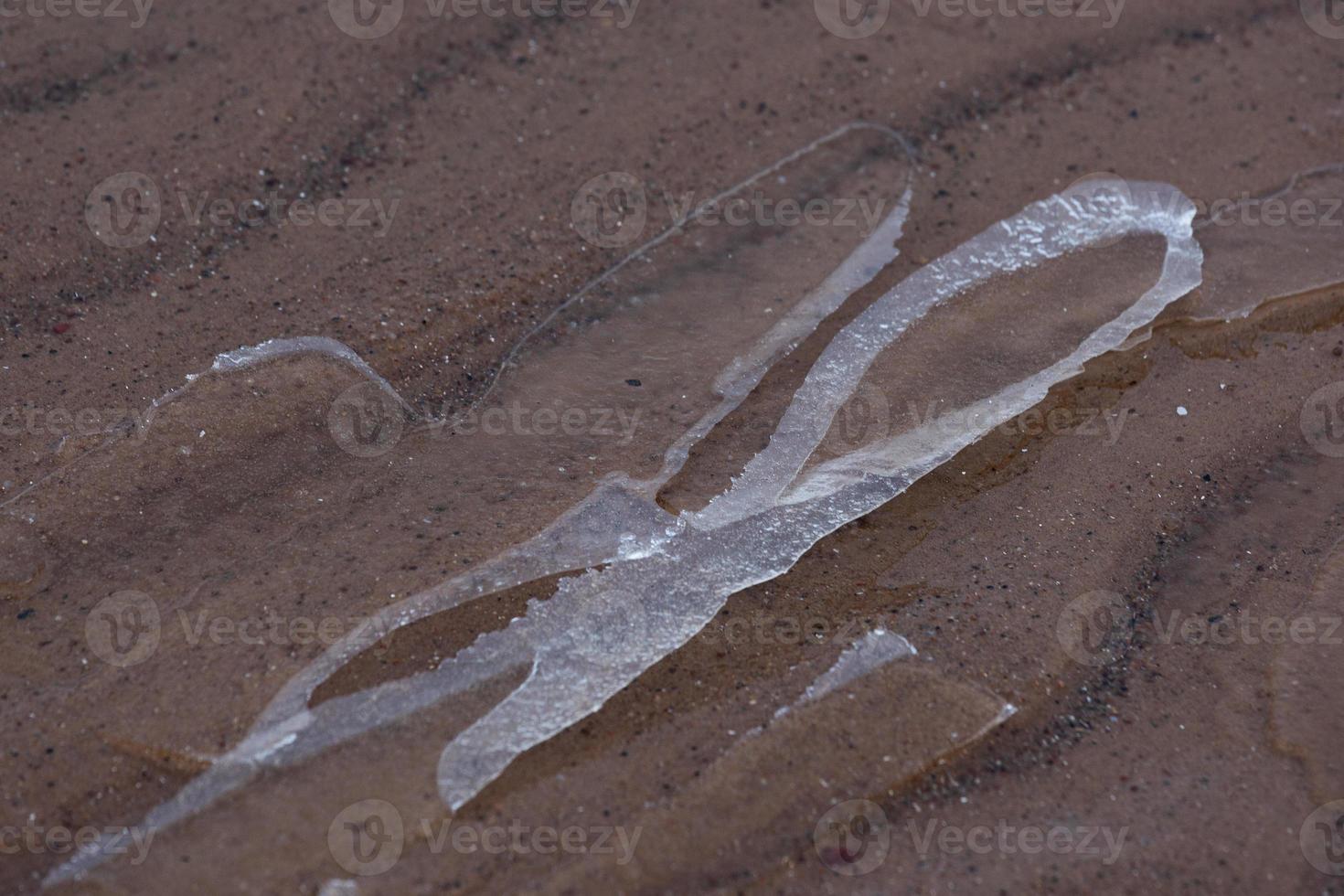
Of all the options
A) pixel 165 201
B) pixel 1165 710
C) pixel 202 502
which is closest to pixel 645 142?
pixel 165 201

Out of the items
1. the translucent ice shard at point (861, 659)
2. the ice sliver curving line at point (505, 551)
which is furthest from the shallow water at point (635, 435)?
the translucent ice shard at point (861, 659)

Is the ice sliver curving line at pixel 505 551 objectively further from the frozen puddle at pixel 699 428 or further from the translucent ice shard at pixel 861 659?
the translucent ice shard at pixel 861 659

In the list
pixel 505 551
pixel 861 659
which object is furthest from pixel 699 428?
pixel 861 659

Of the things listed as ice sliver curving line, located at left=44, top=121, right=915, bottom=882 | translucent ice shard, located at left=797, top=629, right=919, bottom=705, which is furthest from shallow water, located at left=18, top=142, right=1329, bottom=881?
translucent ice shard, located at left=797, top=629, right=919, bottom=705

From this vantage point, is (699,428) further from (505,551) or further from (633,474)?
(505,551)

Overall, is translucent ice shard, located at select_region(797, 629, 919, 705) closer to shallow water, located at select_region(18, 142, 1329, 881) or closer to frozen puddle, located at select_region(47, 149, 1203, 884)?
frozen puddle, located at select_region(47, 149, 1203, 884)

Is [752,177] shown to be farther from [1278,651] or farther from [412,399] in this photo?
[1278,651]
